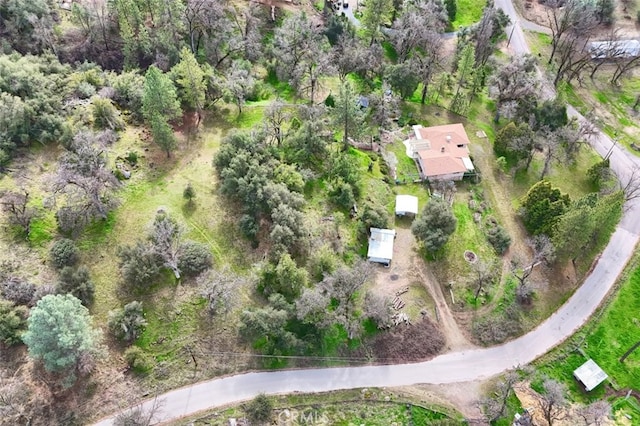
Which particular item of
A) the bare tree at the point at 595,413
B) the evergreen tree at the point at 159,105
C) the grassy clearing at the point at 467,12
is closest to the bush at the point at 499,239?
the bare tree at the point at 595,413

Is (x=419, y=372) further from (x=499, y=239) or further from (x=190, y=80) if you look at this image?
(x=190, y=80)

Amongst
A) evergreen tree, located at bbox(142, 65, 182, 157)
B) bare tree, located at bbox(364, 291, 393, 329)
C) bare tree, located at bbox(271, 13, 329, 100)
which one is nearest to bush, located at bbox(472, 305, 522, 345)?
bare tree, located at bbox(364, 291, 393, 329)

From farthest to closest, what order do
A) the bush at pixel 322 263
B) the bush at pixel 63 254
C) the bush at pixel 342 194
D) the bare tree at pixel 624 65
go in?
the bare tree at pixel 624 65
the bush at pixel 342 194
the bush at pixel 322 263
the bush at pixel 63 254

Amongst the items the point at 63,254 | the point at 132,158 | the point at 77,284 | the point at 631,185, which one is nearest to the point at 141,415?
the point at 77,284

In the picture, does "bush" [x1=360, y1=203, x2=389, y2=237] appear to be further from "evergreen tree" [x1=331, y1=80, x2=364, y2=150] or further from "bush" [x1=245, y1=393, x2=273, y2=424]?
"bush" [x1=245, y1=393, x2=273, y2=424]

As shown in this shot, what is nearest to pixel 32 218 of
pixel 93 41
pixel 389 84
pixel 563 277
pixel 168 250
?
pixel 168 250

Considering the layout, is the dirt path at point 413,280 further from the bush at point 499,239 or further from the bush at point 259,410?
the bush at point 259,410
